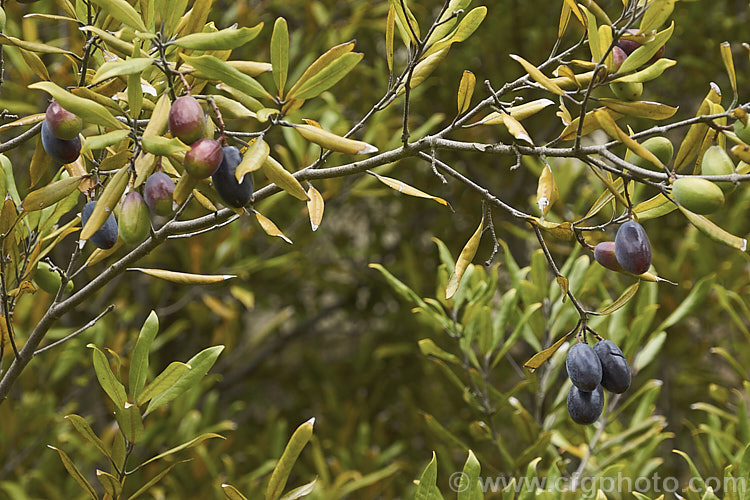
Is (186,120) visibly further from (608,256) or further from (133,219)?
(608,256)

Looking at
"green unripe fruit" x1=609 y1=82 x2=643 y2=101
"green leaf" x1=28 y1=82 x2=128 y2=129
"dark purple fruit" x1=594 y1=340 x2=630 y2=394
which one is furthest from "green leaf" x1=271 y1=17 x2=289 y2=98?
"dark purple fruit" x1=594 y1=340 x2=630 y2=394

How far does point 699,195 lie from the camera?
476 mm

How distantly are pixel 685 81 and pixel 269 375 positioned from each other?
1.56 meters

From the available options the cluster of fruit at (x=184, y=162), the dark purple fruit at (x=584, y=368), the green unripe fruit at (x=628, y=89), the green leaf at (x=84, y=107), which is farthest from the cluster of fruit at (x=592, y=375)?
the green leaf at (x=84, y=107)

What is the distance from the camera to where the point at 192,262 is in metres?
1.61

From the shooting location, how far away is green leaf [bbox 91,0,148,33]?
510mm

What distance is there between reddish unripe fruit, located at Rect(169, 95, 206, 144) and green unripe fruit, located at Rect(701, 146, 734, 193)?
36cm

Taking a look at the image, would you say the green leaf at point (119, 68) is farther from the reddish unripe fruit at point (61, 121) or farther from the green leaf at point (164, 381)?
the green leaf at point (164, 381)

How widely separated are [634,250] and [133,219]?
1.22ft

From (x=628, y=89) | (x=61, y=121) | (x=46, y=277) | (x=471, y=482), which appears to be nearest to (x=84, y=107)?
(x=61, y=121)

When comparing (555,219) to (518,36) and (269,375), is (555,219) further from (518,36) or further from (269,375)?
(269,375)


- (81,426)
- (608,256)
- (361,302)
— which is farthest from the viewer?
(361,302)

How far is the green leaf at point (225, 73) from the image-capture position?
0.51m

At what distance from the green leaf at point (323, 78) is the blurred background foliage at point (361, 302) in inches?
34.4
